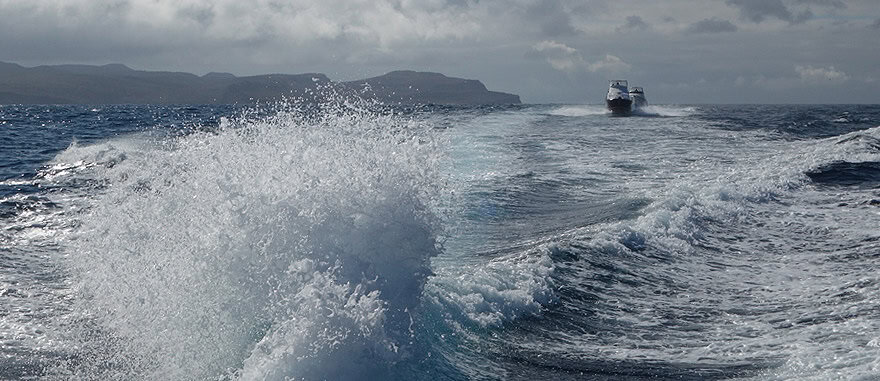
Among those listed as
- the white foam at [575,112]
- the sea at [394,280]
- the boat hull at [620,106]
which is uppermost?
the boat hull at [620,106]

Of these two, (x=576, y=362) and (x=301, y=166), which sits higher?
(x=301, y=166)

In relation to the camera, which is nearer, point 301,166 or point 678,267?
point 301,166

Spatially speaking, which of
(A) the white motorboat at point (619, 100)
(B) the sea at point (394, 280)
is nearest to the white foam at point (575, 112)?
(A) the white motorboat at point (619, 100)

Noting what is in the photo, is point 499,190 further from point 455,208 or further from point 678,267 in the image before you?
point 678,267

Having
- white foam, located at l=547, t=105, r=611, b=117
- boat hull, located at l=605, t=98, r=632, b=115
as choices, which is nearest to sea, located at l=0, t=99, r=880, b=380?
white foam, located at l=547, t=105, r=611, b=117

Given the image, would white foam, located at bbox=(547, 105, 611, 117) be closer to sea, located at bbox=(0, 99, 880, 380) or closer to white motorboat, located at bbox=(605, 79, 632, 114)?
white motorboat, located at bbox=(605, 79, 632, 114)

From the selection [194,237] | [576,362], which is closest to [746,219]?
[576,362]

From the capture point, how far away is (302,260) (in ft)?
26.1

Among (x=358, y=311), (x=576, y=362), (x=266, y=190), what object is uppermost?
(x=266, y=190)

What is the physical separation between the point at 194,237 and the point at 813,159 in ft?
68.3

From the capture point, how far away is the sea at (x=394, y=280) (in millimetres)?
7887

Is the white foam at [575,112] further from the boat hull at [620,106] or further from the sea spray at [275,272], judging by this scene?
the sea spray at [275,272]

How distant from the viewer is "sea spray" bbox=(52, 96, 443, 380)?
7.38 m

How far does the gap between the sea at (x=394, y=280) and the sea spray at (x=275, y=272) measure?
0.08 feet
